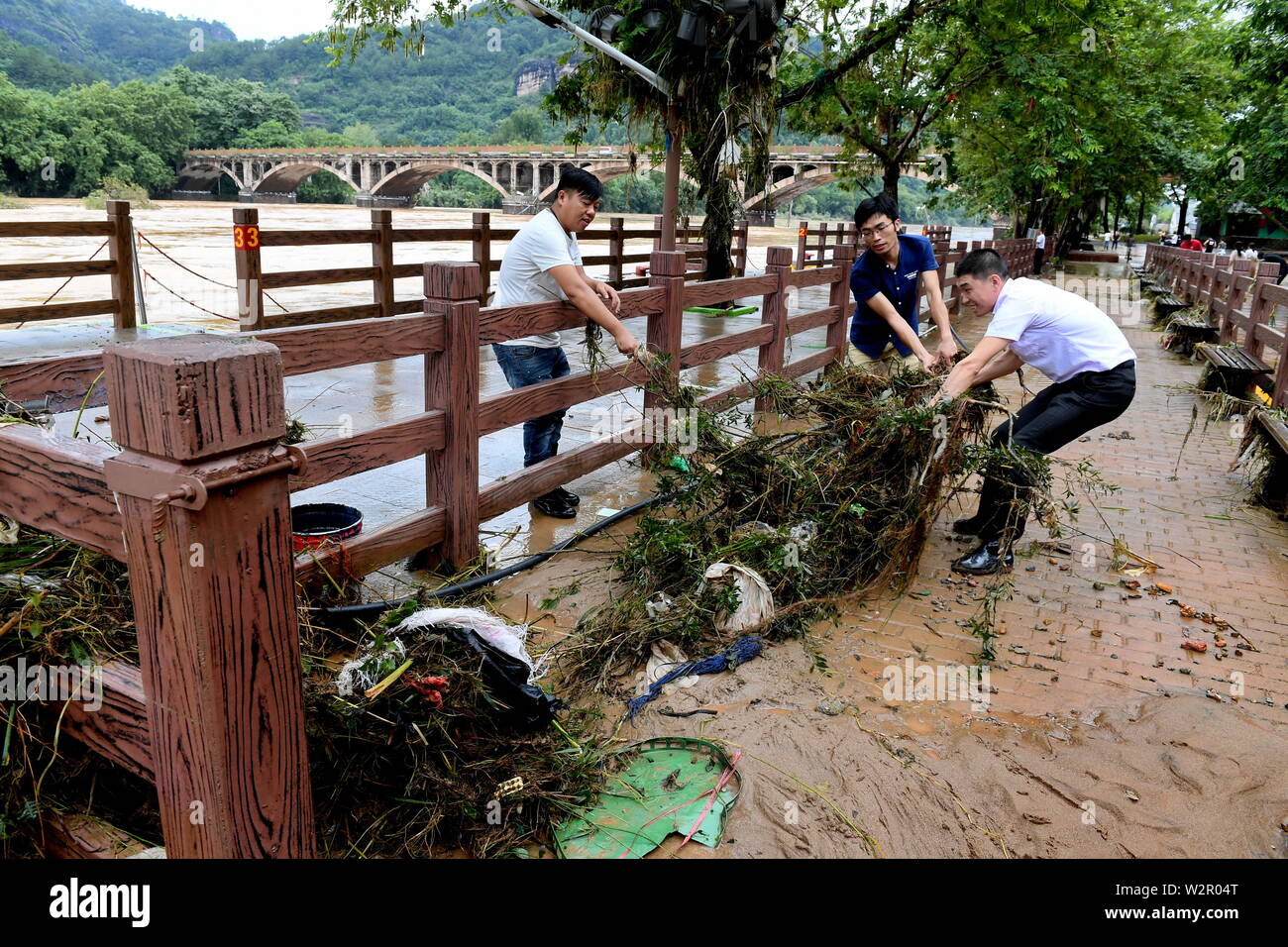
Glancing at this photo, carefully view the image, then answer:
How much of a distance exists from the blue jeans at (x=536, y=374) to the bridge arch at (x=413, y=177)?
6341cm

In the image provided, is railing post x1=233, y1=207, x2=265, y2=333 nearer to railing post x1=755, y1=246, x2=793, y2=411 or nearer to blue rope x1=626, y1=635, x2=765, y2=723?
railing post x1=755, y1=246, x2=793, y2=411

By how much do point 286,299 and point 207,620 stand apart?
613 inches

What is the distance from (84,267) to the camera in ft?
28.1

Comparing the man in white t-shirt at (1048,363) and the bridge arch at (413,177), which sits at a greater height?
the bridge arch at (413,177)

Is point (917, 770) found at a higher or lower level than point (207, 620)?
lower

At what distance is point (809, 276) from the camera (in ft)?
30.1

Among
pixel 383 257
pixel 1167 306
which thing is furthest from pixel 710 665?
pixel 1167 306

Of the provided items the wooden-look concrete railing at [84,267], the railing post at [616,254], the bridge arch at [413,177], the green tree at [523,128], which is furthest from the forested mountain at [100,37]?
the wooden-look concrete railing at [84,267]

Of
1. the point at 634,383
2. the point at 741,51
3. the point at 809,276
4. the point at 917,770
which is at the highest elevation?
the point at 741,51

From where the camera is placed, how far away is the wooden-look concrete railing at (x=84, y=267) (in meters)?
8.16

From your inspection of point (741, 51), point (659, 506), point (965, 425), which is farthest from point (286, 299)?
point (965, 425)

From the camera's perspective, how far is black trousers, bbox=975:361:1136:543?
16.6 feet

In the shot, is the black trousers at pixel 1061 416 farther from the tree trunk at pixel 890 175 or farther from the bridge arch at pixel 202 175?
the bridge arch at pixel 202 175

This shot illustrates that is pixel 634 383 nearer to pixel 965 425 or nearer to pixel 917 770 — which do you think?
pixel 965 425
